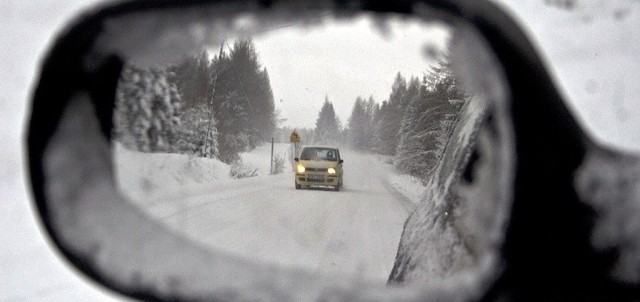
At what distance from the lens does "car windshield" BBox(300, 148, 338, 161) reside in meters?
20.7

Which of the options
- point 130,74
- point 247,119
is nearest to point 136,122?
point 130,74

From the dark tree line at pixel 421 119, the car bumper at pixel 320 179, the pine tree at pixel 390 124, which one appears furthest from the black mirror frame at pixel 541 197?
the pine tree at pixel 390 124

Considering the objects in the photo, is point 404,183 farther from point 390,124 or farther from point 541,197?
point 541,197

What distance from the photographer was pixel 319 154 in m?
21.0

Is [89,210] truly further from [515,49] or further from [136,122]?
[515,49]

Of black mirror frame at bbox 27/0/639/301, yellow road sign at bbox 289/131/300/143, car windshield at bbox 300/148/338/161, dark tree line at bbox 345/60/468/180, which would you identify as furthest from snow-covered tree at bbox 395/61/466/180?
black mirror frame at bbox 27/0/639/301

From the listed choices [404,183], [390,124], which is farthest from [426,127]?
[390,124]

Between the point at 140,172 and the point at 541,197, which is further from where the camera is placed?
the point at 140,172

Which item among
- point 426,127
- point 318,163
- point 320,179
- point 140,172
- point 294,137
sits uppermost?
point 426,127

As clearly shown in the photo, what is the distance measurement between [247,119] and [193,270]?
124 ft

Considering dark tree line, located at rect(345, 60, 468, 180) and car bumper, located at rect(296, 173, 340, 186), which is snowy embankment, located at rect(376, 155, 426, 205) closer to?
dark tree line, located at rect(345, 60, 468, 180)

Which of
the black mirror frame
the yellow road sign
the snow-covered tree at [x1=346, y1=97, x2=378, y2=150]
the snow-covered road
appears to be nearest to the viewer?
the black mirror frame

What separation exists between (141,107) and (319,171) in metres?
18.1

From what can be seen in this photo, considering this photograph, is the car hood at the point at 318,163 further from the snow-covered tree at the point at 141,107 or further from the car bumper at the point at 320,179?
the snow-covered tree at the point at 141,107
